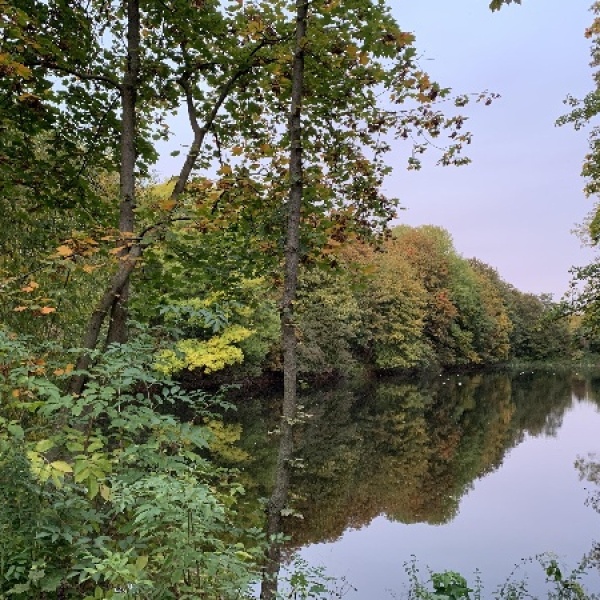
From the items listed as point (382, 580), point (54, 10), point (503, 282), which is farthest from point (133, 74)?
point (503, 282)

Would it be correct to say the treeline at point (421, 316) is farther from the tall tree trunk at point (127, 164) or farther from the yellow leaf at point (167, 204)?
the yellow leaf at point (167, 204)

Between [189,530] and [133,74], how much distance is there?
598 cm

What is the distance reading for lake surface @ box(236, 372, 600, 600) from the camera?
42.7 feet

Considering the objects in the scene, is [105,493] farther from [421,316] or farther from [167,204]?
[421,316]

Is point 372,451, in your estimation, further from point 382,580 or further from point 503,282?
point 503,282

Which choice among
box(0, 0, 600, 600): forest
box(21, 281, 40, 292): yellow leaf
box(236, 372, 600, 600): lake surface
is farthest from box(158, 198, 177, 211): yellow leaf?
box(236, 372, 600, 600): lake surface

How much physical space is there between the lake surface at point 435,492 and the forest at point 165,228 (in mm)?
Answer: 1957

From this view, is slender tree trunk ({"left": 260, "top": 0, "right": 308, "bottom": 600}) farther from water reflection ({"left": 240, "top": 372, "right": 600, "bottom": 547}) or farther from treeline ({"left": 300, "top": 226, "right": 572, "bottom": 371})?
treeline ({"left": 300, "top": 226, "right": 572, "bottom": 371})

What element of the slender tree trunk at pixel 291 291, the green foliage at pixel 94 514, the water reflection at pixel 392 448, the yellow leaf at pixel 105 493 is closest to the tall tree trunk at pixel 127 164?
the slender tree trunk at pixel 291 291

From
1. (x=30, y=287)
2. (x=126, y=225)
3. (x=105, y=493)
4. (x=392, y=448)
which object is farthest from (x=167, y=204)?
(x=392, y=448)

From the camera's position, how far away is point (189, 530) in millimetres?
3449

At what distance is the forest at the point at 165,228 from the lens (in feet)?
12.0

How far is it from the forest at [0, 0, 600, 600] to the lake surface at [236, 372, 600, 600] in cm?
196

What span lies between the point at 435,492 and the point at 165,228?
1534 centimetres
